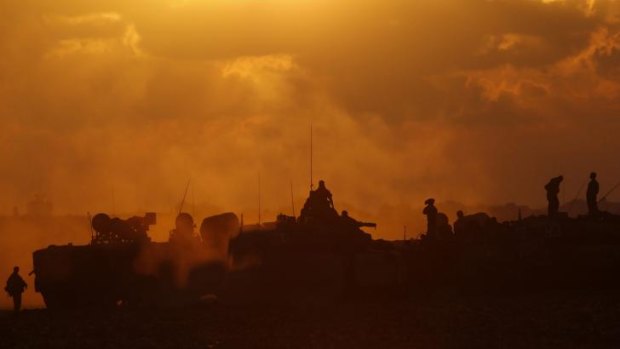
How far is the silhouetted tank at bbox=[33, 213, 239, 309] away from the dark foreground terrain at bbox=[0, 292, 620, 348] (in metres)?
5.14

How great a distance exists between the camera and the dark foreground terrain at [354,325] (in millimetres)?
34062

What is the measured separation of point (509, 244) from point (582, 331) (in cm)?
1064

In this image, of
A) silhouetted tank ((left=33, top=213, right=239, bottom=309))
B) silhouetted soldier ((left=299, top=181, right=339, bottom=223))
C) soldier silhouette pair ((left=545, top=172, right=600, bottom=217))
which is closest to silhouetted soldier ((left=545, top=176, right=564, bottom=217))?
soldier silhouette pair ((left=545, top=172, right=600, bottom=217))

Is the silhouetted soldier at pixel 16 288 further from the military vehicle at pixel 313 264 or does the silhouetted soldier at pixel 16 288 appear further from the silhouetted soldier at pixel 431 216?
the silhouetted soldier at pixel 431 216

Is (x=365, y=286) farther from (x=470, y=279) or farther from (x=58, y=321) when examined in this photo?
(x=58, y=321)

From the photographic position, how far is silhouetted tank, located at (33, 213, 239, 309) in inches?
1984

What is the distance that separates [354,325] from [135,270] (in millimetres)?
17179

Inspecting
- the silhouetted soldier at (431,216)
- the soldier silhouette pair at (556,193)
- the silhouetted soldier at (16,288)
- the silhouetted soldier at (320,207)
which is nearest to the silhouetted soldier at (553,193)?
the soldier silhouette pair at (556,193)

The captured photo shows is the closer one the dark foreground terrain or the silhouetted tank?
the dark foreground terrain

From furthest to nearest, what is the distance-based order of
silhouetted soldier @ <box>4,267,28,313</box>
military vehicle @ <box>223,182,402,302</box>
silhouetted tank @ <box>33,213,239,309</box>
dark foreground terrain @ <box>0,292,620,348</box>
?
silhouetted tank @ <box>33,213,239,309</box>, silhouetted soldier @ <box>4,267,28,313</box>, military vehicle @ <box>223,182,402,302</box>, dark foreground terrain @ <box>0,292,620,348</box>

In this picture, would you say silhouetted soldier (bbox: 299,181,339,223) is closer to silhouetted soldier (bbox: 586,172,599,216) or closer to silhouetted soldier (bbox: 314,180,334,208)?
silhouetted soldier (bbox: 314,180,334,208)

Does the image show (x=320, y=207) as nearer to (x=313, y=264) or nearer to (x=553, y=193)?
(x=313, y=264)

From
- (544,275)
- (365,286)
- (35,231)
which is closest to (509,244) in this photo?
(544,275)

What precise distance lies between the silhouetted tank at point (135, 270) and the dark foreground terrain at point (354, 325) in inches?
202
